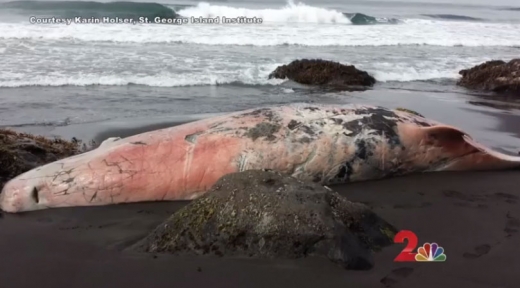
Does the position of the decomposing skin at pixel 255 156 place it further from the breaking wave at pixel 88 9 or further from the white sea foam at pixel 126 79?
the breaking wave at pixel 88 9

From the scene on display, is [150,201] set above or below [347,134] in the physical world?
below

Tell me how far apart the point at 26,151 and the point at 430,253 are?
3.94m

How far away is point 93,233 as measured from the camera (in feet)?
12.3

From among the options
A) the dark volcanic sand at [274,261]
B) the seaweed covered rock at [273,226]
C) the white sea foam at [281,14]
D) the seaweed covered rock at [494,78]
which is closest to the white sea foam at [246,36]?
the seaweed covered rock at [494,78]

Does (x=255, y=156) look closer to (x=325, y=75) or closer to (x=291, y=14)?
(x=325, y=75)

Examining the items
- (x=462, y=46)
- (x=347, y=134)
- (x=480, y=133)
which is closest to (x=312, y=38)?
(x=462, y=46)

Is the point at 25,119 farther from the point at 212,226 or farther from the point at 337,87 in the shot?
the point at 337,87

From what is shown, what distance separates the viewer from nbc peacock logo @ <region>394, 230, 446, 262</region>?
327cm

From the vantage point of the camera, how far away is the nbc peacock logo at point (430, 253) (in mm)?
3279

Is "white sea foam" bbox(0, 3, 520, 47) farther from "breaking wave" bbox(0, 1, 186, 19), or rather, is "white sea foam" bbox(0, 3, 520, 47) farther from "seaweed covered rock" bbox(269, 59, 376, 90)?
"breaking wave" bbox(0, 1, 186, 19)

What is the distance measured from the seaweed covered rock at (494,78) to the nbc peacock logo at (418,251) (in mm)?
8755

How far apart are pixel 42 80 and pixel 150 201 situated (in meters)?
7.14

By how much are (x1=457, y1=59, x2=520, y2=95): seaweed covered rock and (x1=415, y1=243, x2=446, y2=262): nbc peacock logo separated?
8.79 meters

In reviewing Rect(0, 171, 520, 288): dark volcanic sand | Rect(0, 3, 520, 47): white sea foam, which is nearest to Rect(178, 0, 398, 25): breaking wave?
Rect(0, 3, 520, 47): white sea foam
